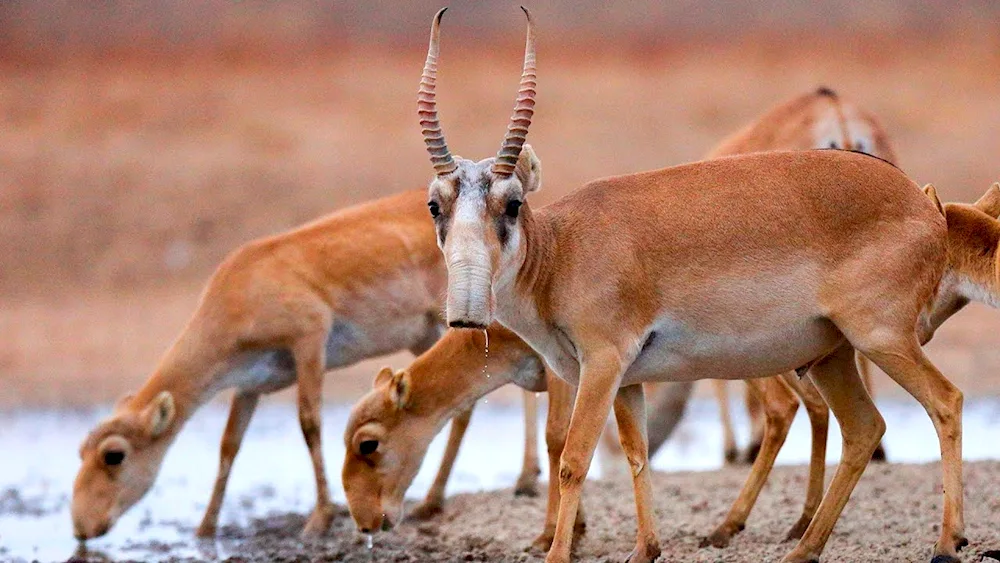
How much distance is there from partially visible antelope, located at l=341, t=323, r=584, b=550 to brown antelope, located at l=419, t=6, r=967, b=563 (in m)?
1.34

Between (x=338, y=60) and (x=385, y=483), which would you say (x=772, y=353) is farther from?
(x=338, y=60)

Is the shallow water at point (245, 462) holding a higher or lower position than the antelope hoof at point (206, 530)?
higher

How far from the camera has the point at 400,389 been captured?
937 cm

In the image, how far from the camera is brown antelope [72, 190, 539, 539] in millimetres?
11414

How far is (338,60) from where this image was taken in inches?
1298

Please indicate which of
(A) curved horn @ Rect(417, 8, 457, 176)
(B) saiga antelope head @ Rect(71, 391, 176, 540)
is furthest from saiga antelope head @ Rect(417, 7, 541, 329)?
(B) saiga antelope head @ Rect(71, 391, 176, 540)

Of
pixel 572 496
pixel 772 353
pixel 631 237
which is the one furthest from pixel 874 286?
pixel 572 496

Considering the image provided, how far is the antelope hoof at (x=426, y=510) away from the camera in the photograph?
455 inches

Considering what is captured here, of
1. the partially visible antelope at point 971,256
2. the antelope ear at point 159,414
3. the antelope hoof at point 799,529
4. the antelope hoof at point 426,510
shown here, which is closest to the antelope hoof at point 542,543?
the antelope hoof at point 799,529

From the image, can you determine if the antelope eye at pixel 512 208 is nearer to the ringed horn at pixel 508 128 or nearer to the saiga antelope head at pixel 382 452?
the ringed horn at pixel 508 128

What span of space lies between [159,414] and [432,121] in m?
4.89

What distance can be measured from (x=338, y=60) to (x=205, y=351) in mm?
21819

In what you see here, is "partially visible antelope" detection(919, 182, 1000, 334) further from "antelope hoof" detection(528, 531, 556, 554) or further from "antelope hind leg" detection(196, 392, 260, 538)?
"antelope hind leg" detection(196, 392, 260, 538)

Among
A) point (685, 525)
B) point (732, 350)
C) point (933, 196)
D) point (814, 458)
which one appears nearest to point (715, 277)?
point (732, 350)
